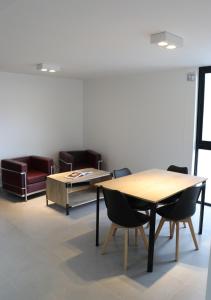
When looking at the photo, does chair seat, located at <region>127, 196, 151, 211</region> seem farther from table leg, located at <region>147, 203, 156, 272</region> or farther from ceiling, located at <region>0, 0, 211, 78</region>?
ceiling, located at <region>0, 0, 211, 78</region>

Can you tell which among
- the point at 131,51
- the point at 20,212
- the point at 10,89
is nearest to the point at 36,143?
the point at 10,89

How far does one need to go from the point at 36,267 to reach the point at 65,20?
2.46 meters

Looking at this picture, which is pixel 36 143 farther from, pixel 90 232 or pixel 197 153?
pixel 197 153

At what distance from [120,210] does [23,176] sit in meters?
2.44

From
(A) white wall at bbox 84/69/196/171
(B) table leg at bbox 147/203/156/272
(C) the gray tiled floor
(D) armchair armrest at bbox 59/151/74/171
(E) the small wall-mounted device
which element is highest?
(E) the small wall-mounted device

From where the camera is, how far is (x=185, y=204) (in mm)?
2969

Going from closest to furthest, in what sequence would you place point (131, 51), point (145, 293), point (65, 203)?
point (145, 293), point (131, 51), point (65, 203)

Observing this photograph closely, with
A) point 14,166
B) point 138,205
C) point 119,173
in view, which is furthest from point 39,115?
point 138,205

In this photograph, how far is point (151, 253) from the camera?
275cm

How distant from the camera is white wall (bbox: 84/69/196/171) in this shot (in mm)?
4750

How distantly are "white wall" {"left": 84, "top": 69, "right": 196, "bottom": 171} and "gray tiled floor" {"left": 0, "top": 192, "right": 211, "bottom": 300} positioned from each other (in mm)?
1504

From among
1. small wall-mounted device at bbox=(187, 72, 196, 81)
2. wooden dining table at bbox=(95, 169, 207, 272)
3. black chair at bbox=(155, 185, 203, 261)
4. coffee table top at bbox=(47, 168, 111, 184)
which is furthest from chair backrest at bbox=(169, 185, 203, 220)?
small wall-mounted device at bbox=(187, 72, 196, 81)

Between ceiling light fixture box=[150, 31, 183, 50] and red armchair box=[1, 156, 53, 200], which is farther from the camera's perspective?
A: red armchair box=[1, 156, 53, 200]

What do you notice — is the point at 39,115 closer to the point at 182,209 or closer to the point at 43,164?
the point at 43,164
